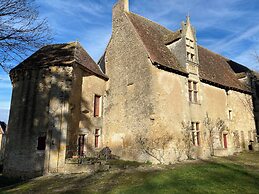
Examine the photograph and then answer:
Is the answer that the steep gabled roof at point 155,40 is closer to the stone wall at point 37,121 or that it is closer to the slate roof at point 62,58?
the slate roof at point 62,58

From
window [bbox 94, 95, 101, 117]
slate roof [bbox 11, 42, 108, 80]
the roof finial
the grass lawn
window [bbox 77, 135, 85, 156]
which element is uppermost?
the roof finial

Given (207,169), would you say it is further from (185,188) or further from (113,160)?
(113,160)

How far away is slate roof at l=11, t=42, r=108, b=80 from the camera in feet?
50.6

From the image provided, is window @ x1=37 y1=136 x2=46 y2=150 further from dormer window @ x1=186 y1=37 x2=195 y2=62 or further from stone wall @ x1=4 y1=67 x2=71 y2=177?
dormer window @ x1=186 y1=37 x2=195 y2=62

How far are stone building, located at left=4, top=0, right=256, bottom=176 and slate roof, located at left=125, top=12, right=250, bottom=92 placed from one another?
11 cm

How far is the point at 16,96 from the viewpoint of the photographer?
52.6ft

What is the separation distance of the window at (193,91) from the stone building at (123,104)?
0.07 meters

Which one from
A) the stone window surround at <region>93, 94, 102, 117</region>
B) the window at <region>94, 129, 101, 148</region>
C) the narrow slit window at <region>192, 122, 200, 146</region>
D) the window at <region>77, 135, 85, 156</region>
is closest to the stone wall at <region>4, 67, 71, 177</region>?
the window at <region>77, 135, 85, 156</region>

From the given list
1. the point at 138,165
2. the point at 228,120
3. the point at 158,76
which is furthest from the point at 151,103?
the point at 228,120

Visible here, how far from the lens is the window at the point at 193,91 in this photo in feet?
55.5

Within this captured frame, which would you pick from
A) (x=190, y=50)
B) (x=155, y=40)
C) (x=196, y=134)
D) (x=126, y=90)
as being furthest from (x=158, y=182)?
(x=155, y=40)

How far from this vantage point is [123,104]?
55.0 ft

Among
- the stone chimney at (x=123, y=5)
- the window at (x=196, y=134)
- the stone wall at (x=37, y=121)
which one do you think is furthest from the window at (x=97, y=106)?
the stone chimney at (x=123, y=5)

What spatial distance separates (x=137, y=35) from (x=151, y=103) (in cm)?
510
